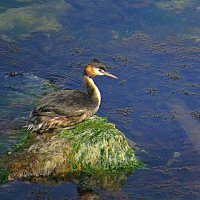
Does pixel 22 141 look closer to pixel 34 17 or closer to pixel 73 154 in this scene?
pixel 73 154

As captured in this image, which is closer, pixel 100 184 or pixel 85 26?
pixel 100 184

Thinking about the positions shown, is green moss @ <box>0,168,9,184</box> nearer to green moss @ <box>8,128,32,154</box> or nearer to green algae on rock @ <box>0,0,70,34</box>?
green moss @ <box>8,128,32,154</box>

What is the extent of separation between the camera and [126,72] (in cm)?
1491

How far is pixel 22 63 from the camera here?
1520cm

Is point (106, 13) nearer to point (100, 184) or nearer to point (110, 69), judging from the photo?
point (110, 69)

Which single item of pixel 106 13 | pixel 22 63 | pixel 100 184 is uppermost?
pixel 106 13

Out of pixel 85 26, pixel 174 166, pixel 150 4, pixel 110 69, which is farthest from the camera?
pixel 150 4

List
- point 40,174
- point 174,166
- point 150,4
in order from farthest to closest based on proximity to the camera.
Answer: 1. point 150,4
2. point 174,166
3. point 40,174

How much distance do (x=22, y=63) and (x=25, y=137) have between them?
15.4ft

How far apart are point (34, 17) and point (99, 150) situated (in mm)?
8423

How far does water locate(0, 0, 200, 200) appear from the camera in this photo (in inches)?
407

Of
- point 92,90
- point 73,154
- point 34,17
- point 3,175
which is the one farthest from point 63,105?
point 34,17

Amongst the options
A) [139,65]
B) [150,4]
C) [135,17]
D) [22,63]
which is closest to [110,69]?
[139,65]

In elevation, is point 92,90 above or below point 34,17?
below
